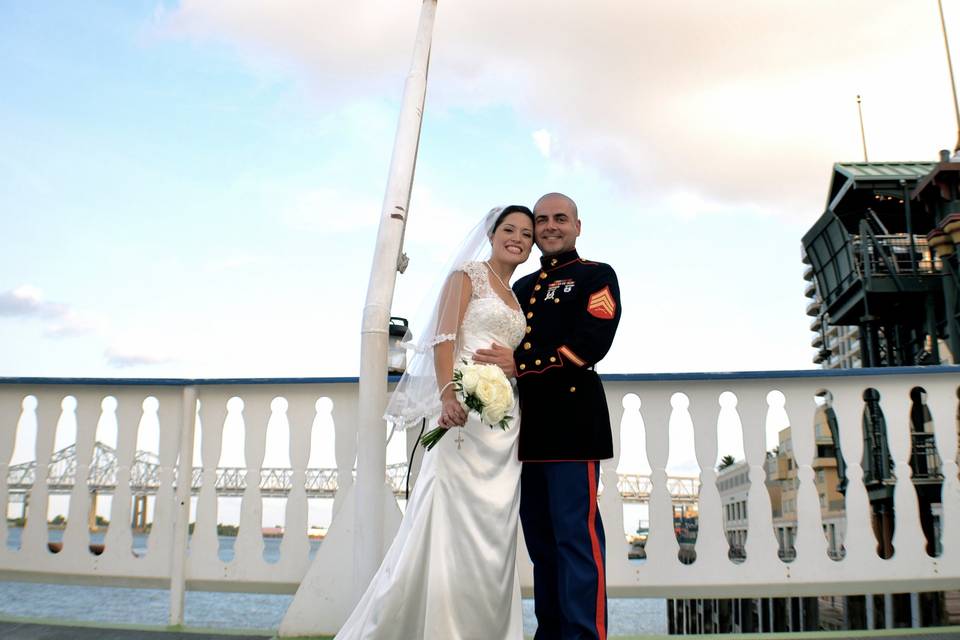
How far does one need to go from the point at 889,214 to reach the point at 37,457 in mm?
29448

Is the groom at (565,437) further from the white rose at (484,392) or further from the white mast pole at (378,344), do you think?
the white mast pole at (378,344)

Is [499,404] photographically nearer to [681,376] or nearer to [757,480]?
[681,376]

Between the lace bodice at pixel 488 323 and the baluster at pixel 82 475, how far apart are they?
226cm

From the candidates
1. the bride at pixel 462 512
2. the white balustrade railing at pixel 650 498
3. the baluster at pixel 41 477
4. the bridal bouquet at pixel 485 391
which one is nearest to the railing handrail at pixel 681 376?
the white balustrade railing at pixel 650 498

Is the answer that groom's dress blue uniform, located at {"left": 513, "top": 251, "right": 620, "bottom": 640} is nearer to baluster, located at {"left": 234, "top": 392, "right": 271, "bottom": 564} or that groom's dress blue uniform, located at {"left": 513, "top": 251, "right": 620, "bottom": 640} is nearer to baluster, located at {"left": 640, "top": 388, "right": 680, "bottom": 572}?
baluster, located at {"left": 640, "top": 388, "right": 680, "bottom": 572}

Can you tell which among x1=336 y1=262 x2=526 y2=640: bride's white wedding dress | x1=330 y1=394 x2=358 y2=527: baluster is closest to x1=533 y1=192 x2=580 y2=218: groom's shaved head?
x1=336 y1=262 x2=526 y2=640: bride's white wedding dress

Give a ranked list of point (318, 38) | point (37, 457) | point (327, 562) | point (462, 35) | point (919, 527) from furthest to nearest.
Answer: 1. point (318, 38)
2. point (462, 35)
3. point (37, 457)
4. point (919, 527)
5. point (327, 562)

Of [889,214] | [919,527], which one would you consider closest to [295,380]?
[919,527]

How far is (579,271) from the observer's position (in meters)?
2.87

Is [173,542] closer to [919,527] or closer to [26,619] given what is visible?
[26,619]

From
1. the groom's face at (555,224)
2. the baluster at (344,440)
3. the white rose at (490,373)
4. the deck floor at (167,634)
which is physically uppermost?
the groom's face at (555,224)

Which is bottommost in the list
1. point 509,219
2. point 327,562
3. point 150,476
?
point 327,562

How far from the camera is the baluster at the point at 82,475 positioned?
370cm

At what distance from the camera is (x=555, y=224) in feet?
9.53
